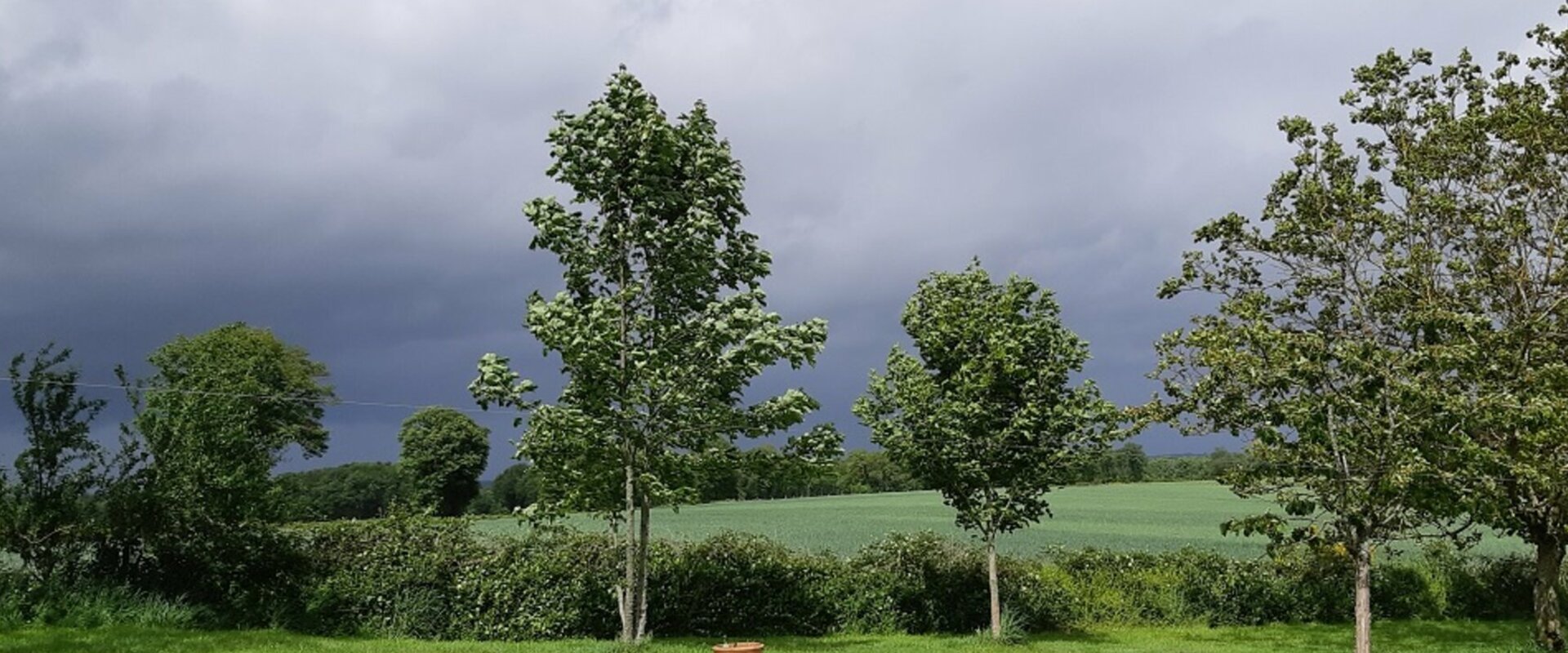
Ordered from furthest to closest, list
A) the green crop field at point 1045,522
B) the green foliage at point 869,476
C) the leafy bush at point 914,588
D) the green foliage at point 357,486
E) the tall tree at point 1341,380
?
the green foliage at point 869,476
the green foliage at point 357,486
the green crop field at point 1045,522
the leafy bush at point 914,588
the tall tree at point 1341,380

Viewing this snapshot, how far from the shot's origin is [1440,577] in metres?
28.3

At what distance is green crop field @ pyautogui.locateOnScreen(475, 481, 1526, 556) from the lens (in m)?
38.7

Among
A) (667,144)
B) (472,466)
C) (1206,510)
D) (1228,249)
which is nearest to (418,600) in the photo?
(667,144)

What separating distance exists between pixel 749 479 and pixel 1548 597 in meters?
16.5

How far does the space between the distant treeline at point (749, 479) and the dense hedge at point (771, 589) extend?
1.48m

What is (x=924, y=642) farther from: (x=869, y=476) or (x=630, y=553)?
(x=869, y=476)

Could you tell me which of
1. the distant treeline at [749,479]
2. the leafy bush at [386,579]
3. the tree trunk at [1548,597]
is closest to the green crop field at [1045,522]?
the distant treeline at [749,479]

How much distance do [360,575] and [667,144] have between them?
1089 centimetres

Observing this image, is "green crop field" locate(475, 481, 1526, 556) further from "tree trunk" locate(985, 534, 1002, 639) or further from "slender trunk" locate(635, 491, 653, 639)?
"slender trunk" locate(635, 491, 653, 639)

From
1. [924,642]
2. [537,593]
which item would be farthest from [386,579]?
[924,642]

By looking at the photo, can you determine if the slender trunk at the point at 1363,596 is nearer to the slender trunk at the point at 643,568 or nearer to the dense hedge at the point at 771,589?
the dense hedge at the point at 771,589

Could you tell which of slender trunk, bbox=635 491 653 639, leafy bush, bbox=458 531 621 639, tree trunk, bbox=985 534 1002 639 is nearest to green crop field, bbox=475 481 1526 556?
tree trunk, bbox=985 534 1002 639

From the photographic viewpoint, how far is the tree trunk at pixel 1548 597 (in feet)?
68.9

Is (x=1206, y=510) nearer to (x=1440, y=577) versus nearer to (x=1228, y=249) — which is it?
(x=1440, y=577)
